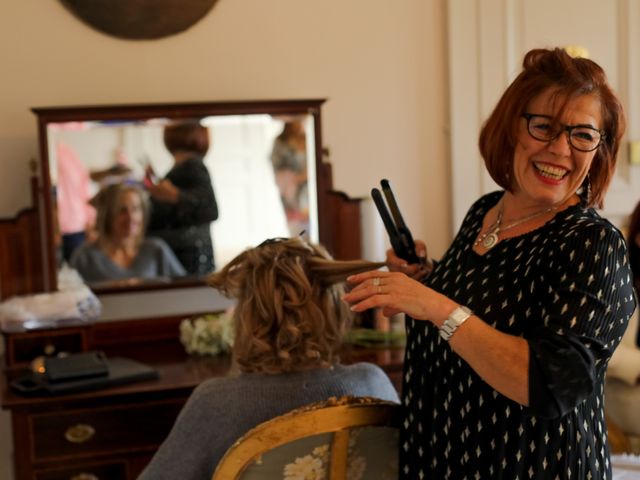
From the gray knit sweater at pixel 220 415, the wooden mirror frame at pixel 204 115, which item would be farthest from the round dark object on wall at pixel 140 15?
the gray knit sweater at pixel 220 415

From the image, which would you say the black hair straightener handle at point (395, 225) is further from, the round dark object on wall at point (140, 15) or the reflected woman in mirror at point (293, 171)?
the round dark object on wall at point (140, 15)

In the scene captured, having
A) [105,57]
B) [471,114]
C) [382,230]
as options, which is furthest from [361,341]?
[105,57]

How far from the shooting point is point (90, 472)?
1.94 meters

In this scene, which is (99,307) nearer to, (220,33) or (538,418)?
(220,33)

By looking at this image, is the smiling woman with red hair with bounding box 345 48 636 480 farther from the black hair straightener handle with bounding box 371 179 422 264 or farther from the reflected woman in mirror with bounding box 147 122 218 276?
the reflected woman in mirror with bounding box 147 122 218 276

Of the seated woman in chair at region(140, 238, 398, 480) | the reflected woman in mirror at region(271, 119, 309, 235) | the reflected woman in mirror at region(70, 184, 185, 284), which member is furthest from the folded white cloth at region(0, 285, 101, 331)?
the seated woman in chair at region(140, 238, 398, 480)

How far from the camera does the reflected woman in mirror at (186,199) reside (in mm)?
2340

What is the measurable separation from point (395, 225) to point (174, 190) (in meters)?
1.00

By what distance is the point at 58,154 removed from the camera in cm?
226

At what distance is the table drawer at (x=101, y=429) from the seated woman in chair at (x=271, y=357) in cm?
52

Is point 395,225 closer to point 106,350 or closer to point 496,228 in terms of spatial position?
point 496,228

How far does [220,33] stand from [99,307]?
2.87 feet

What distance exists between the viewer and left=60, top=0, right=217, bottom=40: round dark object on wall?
231cm

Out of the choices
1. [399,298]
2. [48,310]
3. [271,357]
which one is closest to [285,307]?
[271,357]
